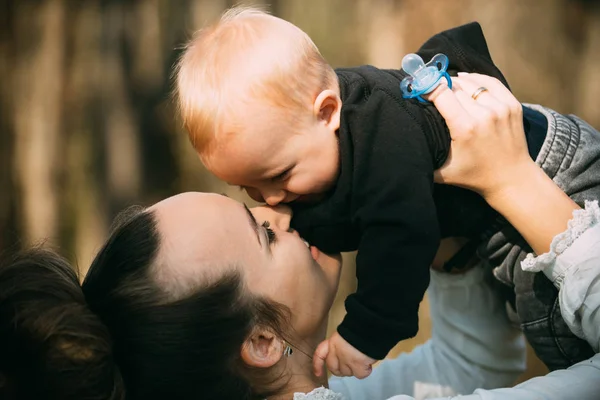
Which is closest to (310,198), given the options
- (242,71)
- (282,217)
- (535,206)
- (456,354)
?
(282,217)

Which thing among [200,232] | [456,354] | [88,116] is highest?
[200,232]

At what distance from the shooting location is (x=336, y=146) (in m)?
1.36

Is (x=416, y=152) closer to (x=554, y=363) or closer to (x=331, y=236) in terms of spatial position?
(x=331, y=236)

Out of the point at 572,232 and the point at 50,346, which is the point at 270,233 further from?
the point at 572,232

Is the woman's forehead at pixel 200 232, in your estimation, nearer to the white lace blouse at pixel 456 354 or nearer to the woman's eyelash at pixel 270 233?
the woman's eyelash at pixel 270 233

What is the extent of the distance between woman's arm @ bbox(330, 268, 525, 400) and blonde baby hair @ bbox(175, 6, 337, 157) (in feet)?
2.25

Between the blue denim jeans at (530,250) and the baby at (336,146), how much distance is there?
22cm

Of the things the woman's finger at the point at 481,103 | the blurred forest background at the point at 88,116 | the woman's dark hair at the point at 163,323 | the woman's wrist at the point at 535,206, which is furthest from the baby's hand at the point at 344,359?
the blurred forest background at the point at 88,116

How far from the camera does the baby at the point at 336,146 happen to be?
1298 mm

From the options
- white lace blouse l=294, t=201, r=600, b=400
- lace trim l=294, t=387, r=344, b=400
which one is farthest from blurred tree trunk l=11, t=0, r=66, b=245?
lace trim l=294, t=387, r=344, b=400

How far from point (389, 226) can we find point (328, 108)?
0.78 feet

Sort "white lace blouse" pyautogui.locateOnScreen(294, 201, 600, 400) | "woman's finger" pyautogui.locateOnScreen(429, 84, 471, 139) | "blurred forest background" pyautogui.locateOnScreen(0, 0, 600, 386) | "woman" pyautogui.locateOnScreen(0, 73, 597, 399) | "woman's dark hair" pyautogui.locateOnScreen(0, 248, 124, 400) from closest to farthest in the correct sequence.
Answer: "woman's dark hair" pyautogui.locateOnScreen(0, 248, 124, 400)
"woman" pyautogui.locateOnScreen(0, 73, 597, 399)
"woman's finger" pyautogui.locateOnScreen(429, 84, 471, 139)
"white lace blouse" pyautogui.locateOnScreen(294, 201, 600, 400)
"blurred forest background" pyautogui.locateOnScreen(0, 0, 600, 386)

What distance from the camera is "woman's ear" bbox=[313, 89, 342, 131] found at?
133cm

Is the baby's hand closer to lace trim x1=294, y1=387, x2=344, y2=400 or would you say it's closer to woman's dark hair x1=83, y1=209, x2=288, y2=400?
lace trim x1=294, y1=387, x2=344, y2=400
